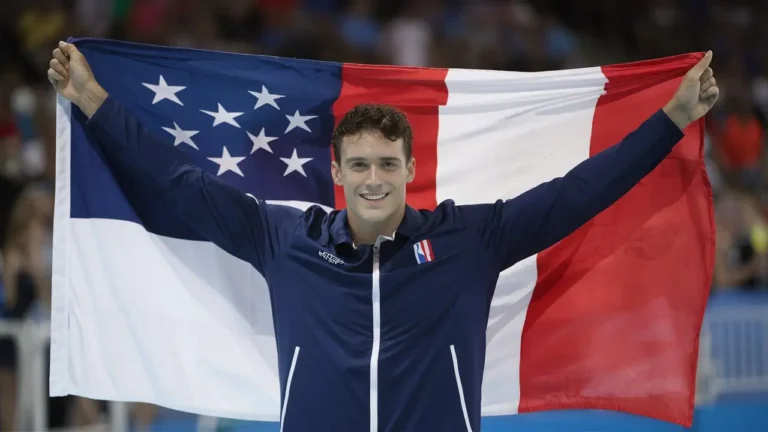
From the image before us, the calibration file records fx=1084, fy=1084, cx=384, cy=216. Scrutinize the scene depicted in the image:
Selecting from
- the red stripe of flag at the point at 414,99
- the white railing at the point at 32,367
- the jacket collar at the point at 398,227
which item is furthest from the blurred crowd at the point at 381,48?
the jacket collar at the point at 398,227

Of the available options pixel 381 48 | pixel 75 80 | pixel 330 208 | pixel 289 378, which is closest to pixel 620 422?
pixel 330 208

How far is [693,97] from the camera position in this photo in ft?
13.2

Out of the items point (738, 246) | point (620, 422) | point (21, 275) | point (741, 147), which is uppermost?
point (741, 147)

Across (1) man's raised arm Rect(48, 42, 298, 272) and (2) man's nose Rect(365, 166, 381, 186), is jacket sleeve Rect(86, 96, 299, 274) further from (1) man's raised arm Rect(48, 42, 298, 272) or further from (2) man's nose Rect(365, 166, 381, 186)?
(2) man's nose Rect(365, 166, 381, 186)

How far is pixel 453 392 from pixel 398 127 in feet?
3.05

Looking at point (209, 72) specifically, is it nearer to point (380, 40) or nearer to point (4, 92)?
point (4, 92)

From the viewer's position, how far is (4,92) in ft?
30.6

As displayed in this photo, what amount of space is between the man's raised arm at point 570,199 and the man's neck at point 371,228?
264 millimetres

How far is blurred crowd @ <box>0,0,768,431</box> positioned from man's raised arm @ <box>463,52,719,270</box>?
377 centimetres

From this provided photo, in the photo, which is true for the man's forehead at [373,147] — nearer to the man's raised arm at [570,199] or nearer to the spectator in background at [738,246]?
the man's raised arm at [570,199]

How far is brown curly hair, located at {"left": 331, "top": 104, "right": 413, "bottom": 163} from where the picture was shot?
12.2 ft

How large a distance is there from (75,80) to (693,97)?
2374 millimetres

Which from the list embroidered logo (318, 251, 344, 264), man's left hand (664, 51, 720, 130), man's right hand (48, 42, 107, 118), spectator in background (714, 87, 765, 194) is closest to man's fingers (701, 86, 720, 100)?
man's left hand (664, 51, 720, 130)

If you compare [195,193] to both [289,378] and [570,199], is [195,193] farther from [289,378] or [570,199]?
[570,199]
